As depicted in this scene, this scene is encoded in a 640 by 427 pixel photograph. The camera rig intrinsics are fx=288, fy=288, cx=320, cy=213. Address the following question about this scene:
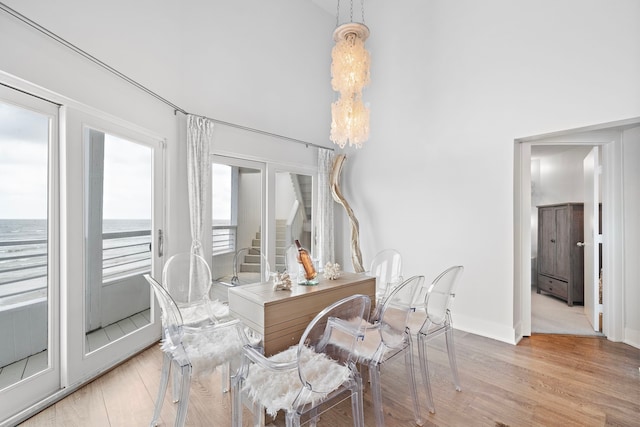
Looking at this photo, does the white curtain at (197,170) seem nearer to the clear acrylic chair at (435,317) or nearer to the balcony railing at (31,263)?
the balcony railing at (31,263)

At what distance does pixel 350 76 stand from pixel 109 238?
2595 millimetres

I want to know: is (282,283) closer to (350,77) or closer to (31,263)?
(31,263)

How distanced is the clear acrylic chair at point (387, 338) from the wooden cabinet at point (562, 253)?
13.4 ft

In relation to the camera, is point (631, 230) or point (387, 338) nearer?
point (387, 338)

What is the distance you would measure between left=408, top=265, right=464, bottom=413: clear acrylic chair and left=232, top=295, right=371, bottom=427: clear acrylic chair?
0.74 meters

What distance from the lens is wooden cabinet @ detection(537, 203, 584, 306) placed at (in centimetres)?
440

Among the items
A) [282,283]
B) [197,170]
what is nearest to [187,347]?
[282,283]

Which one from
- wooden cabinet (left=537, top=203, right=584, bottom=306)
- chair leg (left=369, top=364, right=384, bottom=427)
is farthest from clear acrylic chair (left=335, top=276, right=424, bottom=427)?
wooden cabinet (left=537, top=203, right=584, bottom=306)

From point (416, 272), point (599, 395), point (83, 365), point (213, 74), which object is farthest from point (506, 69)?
point (83, 365)

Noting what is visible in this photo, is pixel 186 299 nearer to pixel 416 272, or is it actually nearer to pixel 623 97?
pixel 416 272

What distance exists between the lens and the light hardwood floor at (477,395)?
1880 millimetres

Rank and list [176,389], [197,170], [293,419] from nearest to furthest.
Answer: [293,419], [176,389], [197,170]

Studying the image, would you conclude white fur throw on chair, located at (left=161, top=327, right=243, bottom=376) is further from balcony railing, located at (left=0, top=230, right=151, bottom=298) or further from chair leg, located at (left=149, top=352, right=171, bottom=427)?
balcony railing, located at (left=0, top=230, right=151, bottom=298)

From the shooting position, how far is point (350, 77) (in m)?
2.64
